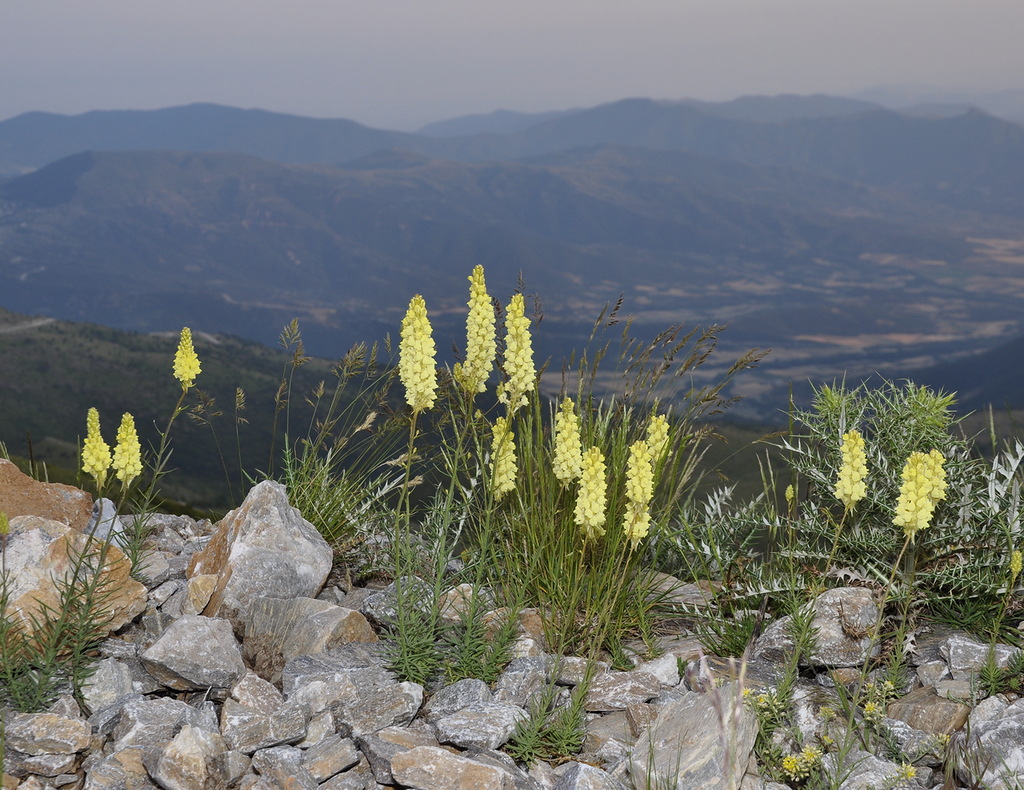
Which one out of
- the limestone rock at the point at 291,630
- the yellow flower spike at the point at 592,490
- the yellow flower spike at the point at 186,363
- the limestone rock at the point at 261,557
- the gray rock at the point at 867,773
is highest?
the yellow flower spike at the point at 186,363

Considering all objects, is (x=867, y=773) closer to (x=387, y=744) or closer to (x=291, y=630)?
(x=387, y=744)

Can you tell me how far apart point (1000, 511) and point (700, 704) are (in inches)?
119

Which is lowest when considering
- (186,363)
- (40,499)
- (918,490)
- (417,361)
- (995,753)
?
(995,753)

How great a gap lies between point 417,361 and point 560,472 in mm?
1232

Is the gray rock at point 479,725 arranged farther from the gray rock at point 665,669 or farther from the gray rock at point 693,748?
the gray rock at point 665,669

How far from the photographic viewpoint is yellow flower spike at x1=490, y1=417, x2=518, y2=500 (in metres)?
5.42

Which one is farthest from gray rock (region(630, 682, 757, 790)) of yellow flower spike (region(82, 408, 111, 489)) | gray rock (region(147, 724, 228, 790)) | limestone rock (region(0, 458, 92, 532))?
limestone rock (region(0, 458, 92, 532))

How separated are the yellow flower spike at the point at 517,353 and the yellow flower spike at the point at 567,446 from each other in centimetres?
30

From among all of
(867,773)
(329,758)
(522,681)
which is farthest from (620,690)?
(329,758)

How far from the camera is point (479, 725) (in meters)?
4.76

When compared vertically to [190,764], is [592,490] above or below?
above

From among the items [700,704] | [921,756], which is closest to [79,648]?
[700,704]

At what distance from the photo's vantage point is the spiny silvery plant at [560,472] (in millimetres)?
4977

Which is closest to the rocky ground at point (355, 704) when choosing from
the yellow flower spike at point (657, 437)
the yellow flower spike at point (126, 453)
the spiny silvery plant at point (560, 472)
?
the spiny silvery plant at point (560, 472)
